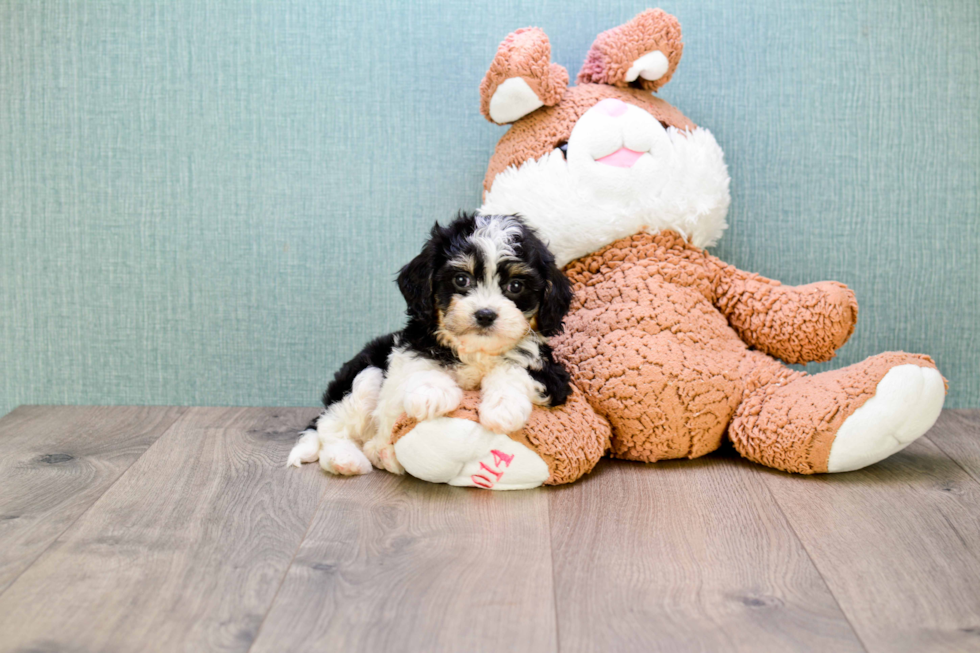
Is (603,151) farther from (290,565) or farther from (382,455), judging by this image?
(290,565)

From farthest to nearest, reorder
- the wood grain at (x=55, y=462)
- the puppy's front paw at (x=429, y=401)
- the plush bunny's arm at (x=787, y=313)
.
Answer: the plush bunny's arm at (x=787, y=313) → the puppy's front paw at (x=429, y=401) → the wood grain at (x=55, y=462)

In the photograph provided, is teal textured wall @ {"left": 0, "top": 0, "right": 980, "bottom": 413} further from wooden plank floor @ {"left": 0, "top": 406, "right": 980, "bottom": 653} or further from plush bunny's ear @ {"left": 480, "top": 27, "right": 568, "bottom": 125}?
wooden plank floor @ {"left": 0, "top": 406, "right": 980, "bottom": 653}

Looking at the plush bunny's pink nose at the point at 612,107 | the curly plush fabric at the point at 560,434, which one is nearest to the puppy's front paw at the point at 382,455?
the curly plush fabric at the point at 560,434

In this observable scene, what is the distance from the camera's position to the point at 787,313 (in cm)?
197

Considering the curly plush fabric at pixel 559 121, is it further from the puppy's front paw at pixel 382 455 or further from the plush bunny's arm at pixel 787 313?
the puppy's front paw at pixel 382 455

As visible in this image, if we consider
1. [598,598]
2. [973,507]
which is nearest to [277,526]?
[598,598]

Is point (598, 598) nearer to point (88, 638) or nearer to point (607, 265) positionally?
point (88, 638)

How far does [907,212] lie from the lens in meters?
2.35

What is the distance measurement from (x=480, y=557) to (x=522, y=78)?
1138 mm

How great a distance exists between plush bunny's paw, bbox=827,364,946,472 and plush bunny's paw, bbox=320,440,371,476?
3.51 feet

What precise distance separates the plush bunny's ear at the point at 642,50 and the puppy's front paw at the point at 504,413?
0.92 metres

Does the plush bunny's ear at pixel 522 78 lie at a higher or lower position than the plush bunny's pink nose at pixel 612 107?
higher

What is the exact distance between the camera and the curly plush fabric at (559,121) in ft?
6.54

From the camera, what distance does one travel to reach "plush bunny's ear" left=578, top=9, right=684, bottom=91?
6.47 ft
